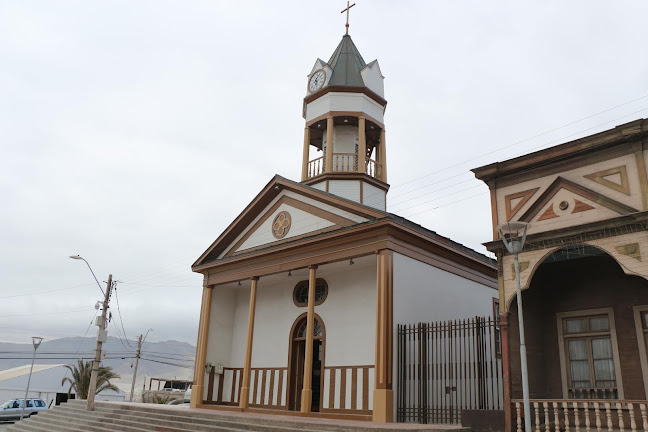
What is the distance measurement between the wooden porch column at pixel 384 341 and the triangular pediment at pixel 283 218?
1.49 meters

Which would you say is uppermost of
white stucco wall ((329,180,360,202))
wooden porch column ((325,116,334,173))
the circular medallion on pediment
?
wooden porch column ((325,116,334,173))

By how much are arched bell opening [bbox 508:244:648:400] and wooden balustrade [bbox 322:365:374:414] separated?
16.0 feet

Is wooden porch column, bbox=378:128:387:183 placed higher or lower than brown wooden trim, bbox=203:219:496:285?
higher

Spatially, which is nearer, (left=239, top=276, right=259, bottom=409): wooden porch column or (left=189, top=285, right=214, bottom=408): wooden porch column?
(left=239, top=276, right=259, bottom=409): wooden porch column

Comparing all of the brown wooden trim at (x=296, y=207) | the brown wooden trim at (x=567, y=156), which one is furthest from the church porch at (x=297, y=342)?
the brown wooden trim at (x=567, y=156)

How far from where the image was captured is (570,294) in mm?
11820

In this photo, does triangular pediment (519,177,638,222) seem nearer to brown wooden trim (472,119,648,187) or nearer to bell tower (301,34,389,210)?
brown wooden trim (472,119,648,187)

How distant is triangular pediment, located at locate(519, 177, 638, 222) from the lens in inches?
374

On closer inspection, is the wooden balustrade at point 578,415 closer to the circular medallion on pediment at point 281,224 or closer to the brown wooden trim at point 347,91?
the circular medallion on pediment at point 281,224

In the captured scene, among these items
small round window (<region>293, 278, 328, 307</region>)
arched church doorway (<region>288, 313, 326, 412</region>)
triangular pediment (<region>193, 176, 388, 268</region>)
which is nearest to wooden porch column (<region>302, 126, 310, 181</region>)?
triangular pediment (<region>193, 176, 388, 268</region>)

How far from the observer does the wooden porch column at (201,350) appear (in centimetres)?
1879

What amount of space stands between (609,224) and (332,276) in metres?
9.28

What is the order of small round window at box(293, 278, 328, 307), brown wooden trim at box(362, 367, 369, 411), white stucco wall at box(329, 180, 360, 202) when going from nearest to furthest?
brown wooden trim at box(362, 367, 369, 411) → small round window at box(293, 278, 328, 307) → white stucco wall at box(329, 180, 360, 202)

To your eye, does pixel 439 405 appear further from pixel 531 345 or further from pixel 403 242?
pixel 403 242
